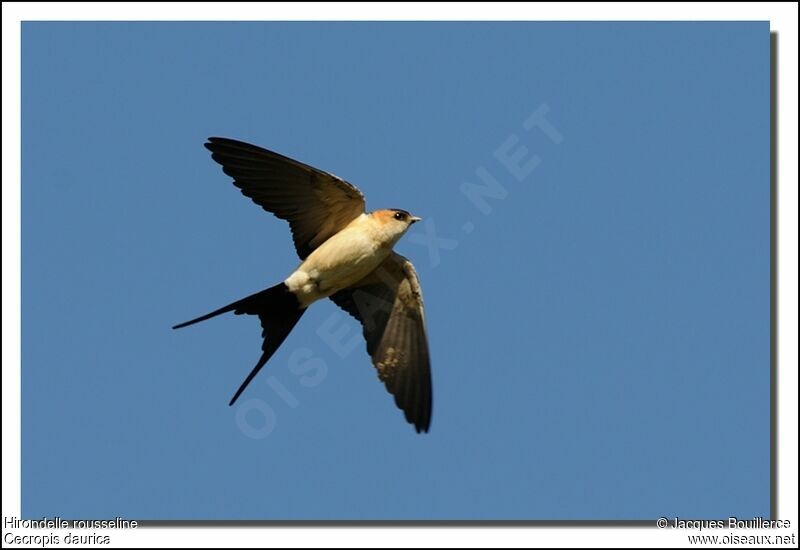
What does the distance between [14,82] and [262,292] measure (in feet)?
6.30

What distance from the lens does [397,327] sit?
738 cm

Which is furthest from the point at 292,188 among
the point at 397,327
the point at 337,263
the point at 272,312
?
the point at 397,327

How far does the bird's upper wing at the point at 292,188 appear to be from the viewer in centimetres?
696

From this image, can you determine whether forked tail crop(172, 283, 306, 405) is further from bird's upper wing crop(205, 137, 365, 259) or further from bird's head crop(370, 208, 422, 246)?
bird's head crop(370, 208, 422, 246)

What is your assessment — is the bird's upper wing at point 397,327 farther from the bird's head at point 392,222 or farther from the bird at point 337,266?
the bird's head at point 392,222

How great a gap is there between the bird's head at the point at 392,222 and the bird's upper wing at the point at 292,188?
174 millimetres

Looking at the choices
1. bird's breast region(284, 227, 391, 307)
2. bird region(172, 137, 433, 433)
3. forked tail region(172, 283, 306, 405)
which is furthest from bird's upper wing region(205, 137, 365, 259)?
forked tail region(172, 283, 306, 405)

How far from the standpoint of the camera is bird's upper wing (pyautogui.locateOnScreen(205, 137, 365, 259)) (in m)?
6.96

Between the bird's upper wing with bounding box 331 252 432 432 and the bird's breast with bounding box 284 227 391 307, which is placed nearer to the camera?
the bird's breast with bounding box 284 227 391 307

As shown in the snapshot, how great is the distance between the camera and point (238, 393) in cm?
671

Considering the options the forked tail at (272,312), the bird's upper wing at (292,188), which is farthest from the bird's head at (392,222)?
the forked tail at (272,312)

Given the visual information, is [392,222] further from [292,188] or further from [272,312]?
[272,312]

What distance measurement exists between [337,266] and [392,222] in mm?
433

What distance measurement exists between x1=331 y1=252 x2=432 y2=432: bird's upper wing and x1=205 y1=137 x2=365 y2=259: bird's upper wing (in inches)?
17.0
